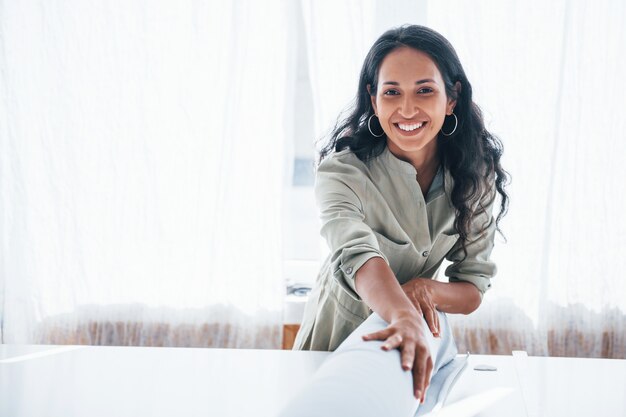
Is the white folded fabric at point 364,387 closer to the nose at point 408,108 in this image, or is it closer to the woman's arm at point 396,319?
the woman's arm at point 396,319

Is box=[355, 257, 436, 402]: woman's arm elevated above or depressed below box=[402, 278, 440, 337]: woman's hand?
above

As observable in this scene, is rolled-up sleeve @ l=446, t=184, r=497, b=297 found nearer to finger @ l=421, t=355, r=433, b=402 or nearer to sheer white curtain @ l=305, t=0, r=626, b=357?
finger @ l=421, t=355, r=433, b=402

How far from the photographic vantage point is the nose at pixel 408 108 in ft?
4.25

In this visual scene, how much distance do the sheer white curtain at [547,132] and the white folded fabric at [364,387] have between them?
194cm

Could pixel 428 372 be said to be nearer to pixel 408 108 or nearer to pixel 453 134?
pixel 408 108

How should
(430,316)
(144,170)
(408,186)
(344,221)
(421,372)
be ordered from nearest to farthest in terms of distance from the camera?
1. (421,372)
2. (430,316)
3. (344,221)
4. (408,186)
5. (144,170)

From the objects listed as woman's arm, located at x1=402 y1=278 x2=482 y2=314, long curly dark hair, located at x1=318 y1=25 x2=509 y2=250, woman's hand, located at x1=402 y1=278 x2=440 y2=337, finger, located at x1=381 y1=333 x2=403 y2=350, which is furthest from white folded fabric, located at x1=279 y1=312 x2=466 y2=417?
long curly dark hair, located at x1=318 y1=25 x2=509 y2=250

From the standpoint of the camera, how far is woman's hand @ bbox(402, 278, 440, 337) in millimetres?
1143

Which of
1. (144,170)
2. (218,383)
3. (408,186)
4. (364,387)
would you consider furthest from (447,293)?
(144,170)

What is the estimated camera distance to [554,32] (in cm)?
274

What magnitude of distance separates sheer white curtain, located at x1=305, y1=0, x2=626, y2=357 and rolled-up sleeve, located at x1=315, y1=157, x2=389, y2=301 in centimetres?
149

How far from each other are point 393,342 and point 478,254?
0.58 meters

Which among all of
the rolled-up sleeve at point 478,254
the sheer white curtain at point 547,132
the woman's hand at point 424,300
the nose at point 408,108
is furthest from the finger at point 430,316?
the sheer white curtain at point 547,132

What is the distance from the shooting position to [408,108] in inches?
50.9
